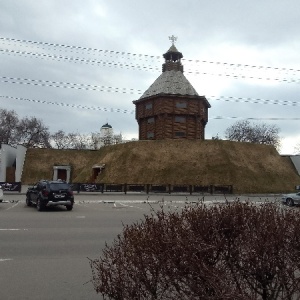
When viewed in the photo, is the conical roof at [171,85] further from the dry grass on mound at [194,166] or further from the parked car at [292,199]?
the parked car at [292,199]

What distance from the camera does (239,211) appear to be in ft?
14.4

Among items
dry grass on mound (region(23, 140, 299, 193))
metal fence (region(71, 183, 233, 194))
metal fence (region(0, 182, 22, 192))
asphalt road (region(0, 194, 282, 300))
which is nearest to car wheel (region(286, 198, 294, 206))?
metal fence (region(71, 183, 233, 194))

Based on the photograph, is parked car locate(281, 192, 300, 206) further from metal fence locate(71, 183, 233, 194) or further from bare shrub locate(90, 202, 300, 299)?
bare shrub locate(90, 202, 300, 299)

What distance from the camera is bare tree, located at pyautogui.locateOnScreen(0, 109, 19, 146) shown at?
78.6 metres

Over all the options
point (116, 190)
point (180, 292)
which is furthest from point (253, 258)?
point (116, 190)

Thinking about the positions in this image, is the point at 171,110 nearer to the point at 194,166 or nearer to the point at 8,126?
the point at 194,166

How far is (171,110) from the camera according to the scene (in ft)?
172

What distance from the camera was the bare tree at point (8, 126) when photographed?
78.6m

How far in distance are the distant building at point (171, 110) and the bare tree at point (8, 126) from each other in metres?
36.0

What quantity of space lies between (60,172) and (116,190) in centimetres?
1864

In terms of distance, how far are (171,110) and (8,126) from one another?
1719 inches

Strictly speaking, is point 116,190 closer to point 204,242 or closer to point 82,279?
point 82,279

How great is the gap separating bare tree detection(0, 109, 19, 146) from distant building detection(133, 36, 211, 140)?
1418 inches

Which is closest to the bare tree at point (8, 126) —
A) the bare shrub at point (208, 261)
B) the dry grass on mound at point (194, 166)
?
the dry grass on mound at point (194, 166)
